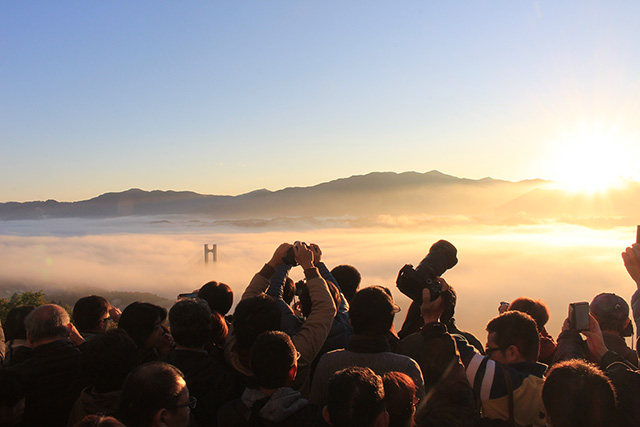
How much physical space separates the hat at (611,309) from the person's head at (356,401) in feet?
10.6

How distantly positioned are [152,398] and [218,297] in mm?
2051

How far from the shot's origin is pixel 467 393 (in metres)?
3.79

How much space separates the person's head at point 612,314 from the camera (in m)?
5.15

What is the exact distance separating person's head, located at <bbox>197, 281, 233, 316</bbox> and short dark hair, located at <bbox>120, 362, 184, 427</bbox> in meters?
1.92

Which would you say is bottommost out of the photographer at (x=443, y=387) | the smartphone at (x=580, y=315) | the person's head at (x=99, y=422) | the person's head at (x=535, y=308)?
the photographer at (x=443, y=387)

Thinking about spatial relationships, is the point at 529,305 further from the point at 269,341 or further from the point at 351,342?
the point at 269,341

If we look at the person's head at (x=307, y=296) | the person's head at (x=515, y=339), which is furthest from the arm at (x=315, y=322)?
the person's head at (x=515, y=339)

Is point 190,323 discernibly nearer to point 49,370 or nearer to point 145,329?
point 145,329

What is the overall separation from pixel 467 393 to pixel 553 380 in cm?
90

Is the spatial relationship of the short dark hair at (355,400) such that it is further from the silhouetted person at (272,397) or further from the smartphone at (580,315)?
the smartphone at (580,315)

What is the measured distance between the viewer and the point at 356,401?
3.06 m

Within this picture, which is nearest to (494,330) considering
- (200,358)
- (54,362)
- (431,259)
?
(431,259)

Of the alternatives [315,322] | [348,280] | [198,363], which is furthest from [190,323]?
[348,280]

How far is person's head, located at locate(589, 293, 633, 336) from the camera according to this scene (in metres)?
5.15
